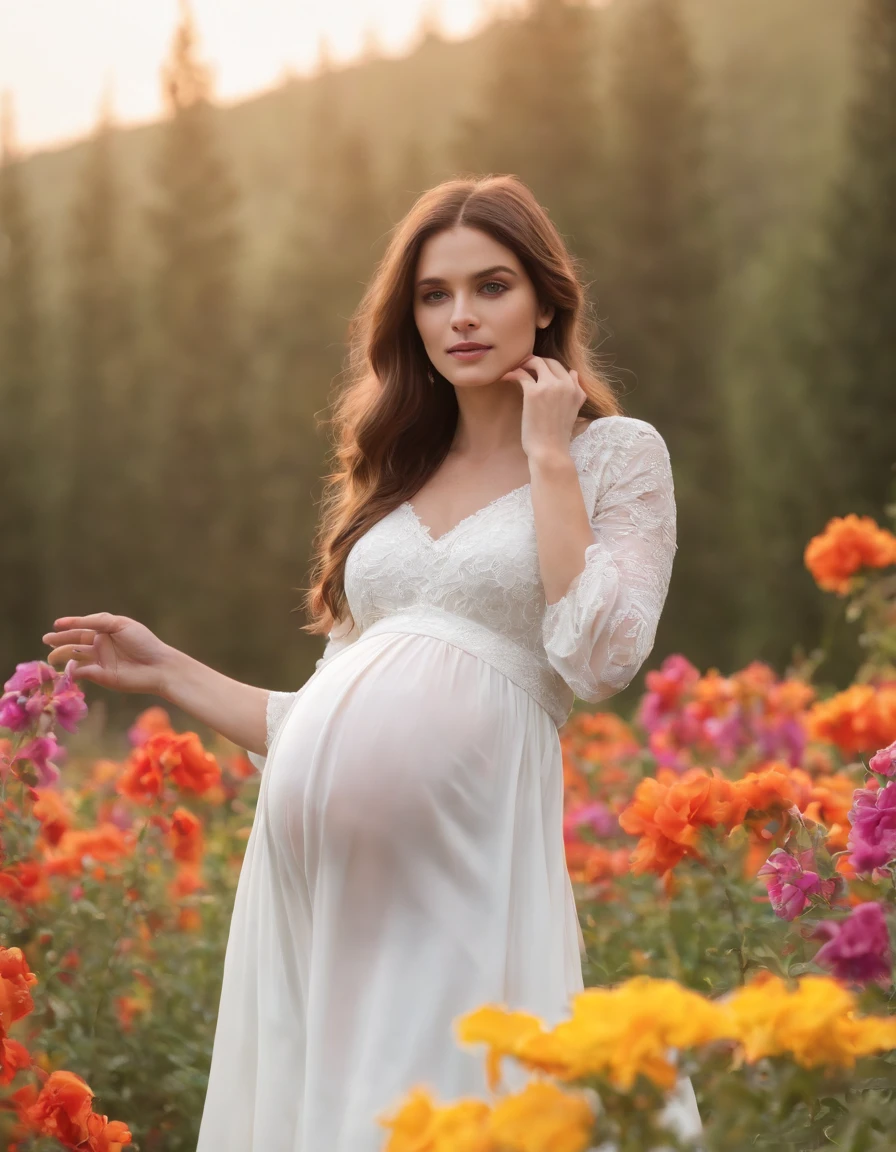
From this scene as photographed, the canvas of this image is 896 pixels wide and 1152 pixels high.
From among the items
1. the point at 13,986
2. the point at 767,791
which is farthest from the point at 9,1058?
the point at 767,791

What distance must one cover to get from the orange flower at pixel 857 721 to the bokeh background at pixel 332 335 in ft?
21.9

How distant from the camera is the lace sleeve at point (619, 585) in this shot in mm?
1863

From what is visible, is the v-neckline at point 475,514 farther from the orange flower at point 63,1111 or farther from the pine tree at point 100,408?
the pine tree at point 100,408

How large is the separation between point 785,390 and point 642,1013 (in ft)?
32.8

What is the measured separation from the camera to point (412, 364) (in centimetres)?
243

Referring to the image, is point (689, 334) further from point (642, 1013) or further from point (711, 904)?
point (642, 1013)

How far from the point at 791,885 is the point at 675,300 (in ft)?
30.9

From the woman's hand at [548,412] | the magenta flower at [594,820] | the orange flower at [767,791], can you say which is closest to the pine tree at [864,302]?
the magenta flower at [594,820]

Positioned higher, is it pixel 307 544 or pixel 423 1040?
pixel 307 544

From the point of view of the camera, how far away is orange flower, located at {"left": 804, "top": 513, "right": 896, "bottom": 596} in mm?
3223

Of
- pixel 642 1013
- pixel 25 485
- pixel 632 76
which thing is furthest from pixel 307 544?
pixel 642 1013

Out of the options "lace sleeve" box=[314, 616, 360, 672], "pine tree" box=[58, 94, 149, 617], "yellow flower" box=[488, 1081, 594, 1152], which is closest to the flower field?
"yellow flower" box=[488, 1081, 594, 1152]

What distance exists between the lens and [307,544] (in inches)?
441

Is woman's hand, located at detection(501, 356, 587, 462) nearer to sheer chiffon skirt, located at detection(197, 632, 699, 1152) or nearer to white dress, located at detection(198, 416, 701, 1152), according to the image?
white dress, located at detection(198, 416, 701, 1152)
